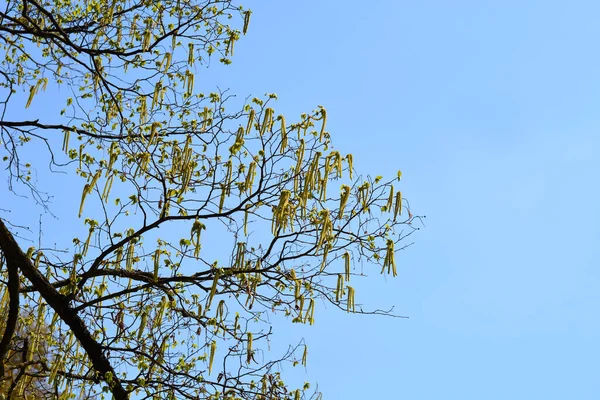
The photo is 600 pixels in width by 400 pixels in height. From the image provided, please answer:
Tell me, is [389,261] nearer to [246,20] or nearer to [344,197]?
[344,197]

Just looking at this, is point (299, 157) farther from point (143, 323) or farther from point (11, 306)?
point (11, 306)

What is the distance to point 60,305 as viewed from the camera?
7434 mm

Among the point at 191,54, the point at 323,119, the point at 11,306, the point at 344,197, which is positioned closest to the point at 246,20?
the point at 191,54

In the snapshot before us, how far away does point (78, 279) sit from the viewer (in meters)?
7.37

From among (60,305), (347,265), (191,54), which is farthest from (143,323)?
(191,54)

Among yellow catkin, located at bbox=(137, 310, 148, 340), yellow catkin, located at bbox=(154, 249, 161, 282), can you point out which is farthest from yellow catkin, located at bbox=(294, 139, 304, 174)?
yellow catkin, located at bbox=(137, 310, 148, 340)

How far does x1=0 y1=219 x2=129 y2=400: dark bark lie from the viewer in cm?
736

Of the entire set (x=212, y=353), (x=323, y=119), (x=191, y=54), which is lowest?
(x=212, y=353)

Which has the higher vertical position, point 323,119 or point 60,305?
point 323,119

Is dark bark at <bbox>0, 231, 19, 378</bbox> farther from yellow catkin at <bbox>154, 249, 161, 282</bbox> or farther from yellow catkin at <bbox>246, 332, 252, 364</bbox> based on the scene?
yellow catkin at <bbox>246, 332, 252, 364</bbox>

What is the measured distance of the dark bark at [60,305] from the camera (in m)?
7.36

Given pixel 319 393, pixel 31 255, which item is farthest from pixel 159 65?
pixel 319 393

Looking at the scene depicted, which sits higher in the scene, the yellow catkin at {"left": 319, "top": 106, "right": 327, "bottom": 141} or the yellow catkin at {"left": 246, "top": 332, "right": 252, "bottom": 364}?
the yellow catkin at {"left": 319, "top": 106, "right": 327, "bottom": 141}

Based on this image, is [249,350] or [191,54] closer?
[249,350]
